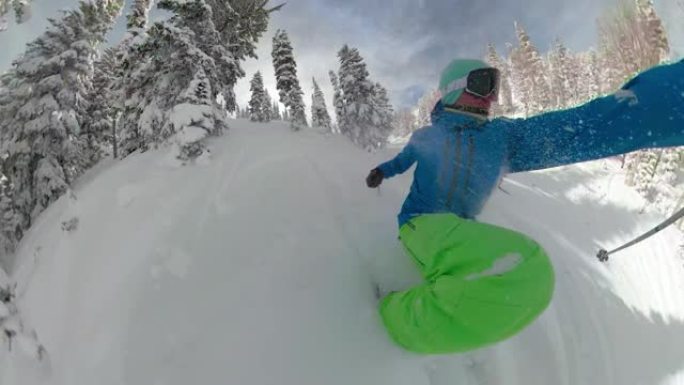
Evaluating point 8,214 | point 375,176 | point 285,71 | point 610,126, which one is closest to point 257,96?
point 285,71

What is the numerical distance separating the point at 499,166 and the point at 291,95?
1122 inches

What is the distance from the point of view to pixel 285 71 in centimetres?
3055

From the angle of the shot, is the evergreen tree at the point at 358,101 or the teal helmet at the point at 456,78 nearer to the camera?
the teal helmet at the point at 456,78

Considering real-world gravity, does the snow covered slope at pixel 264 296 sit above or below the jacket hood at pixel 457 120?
below

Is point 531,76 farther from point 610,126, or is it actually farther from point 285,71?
point 610,126

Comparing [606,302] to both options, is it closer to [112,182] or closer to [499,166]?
[499,166]

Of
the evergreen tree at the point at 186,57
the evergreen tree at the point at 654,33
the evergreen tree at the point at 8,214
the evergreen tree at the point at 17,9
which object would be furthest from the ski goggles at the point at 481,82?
the evergreen tree at the point at 654,33

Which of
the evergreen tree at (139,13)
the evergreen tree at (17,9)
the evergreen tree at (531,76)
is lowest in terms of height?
the evergreen tree at (531,76)

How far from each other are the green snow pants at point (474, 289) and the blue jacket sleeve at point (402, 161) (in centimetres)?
98

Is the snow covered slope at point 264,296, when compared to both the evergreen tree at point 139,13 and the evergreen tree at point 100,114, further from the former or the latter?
the evergreen tree at point 100,114

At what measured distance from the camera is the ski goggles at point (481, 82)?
3.10 meters

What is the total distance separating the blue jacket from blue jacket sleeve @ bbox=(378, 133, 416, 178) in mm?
10

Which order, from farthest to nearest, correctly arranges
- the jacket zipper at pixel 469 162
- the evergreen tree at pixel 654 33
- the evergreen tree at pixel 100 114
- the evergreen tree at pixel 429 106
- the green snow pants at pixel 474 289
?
the evergreen tree at pixel 654 33, the evergreen tree at pixel 100 114, the evergreen tree at pixel 429 106, the jacket zipper at pixel 469 162, the green snow pants at pixel 474 289

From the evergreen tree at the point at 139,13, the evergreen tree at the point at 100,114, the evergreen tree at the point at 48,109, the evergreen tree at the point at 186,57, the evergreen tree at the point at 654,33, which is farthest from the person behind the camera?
the evergreen tree at the point at 654,33
